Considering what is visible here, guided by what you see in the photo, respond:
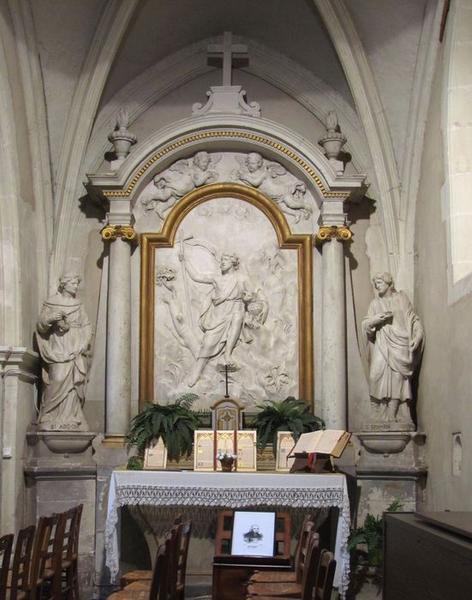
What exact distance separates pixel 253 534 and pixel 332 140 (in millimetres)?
4614

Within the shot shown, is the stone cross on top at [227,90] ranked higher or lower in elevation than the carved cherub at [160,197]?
higher

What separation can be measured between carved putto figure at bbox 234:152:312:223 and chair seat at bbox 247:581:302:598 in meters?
4.83

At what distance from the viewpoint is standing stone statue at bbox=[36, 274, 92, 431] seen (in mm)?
9742

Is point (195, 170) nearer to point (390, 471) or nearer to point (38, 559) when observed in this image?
point (390, 471)

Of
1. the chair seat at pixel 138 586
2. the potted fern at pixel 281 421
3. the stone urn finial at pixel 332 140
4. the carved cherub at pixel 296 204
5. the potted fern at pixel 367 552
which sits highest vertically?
the stone urn finial at pixel 332 140

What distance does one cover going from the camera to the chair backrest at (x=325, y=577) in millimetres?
4957

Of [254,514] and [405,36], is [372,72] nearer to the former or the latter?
[405,36]

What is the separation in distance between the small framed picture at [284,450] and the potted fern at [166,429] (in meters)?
0.86

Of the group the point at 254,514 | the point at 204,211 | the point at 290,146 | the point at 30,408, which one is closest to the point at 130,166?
the point at 204,211

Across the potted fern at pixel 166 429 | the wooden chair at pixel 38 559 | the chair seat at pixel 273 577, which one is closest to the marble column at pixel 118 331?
the potted fern at pixel 166 429

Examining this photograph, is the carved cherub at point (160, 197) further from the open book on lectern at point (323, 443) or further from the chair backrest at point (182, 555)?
the chair backrest at point (182, 555)

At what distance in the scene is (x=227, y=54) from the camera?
1096 cm

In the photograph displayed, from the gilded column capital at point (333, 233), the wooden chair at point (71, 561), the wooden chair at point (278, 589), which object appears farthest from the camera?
the gilded column capital at point (333, 233)

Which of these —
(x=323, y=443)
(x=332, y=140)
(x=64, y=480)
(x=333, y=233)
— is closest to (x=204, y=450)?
(x=323, y=443)
